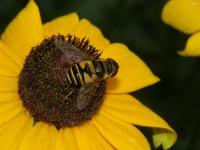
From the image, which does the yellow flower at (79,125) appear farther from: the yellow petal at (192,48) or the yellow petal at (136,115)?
the yellow petal at (192,48)

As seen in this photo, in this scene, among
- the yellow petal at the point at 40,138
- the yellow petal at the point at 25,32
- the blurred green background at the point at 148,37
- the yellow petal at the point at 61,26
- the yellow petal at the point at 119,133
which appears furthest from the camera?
the blurred green background at the point at 148,37

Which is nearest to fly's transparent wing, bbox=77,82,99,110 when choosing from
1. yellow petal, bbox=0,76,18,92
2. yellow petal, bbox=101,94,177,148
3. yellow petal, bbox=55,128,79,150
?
yellow petal, bbox=55,128,79,150

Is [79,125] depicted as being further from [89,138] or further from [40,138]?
[40,138]

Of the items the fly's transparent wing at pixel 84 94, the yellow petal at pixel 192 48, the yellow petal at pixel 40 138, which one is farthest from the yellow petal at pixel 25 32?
the yellow petal at pixel 192 48

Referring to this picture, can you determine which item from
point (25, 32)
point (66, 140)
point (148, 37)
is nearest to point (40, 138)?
point (66, 140)

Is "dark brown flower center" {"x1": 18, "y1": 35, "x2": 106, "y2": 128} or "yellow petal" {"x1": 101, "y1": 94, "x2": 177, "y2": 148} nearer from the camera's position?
"dark brown flower center" {"x1": 18, "y1": 35, "x2": 106, "y2": 128}

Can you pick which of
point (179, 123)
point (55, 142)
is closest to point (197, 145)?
point (179, 123)

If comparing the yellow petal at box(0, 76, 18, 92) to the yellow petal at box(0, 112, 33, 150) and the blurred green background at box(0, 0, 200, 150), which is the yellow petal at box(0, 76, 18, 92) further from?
the blurred green background at box(0, 0, 200, 150)
